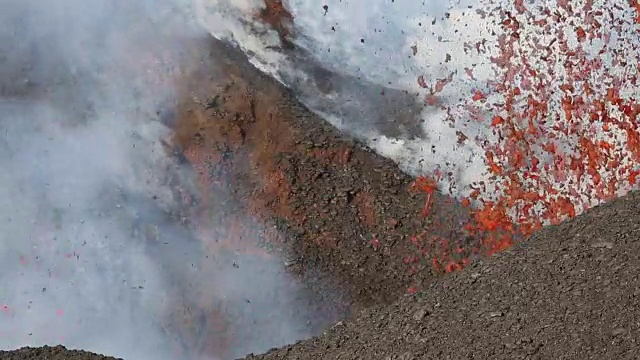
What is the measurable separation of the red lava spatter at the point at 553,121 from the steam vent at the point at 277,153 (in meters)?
0.02

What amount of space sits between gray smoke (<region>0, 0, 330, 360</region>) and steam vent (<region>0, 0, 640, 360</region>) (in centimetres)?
2

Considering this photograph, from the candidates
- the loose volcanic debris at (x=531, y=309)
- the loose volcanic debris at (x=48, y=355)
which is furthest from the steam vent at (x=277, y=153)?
the loose volcanic debris at (x=531, y=309)

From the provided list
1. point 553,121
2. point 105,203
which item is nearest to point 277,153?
point 105,203

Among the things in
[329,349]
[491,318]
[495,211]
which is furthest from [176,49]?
[491,318]

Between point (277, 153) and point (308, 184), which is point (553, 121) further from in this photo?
→ point (277, 153)

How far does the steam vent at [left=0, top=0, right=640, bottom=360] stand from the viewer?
11570 mm

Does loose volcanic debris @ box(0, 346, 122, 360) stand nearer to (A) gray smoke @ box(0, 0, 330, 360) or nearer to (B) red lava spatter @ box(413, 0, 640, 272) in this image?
(A) gray smoke @ box(0, 0, 330, 360)

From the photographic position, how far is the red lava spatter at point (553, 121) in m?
11.8

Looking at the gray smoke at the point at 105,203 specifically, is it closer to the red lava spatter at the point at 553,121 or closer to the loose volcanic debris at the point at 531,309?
the red lava spatter at the point at 553,121

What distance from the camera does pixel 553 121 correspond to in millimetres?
11930

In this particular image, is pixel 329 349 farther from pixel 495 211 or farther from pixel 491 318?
pixel 495 211

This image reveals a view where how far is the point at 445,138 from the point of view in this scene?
1220cm

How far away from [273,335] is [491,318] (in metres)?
4.14

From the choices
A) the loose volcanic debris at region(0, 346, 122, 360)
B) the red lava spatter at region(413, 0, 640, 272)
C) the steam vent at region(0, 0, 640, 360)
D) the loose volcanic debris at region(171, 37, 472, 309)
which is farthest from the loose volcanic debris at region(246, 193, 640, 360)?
the loose volcanic debris at region(171, 37, 472, 309)
